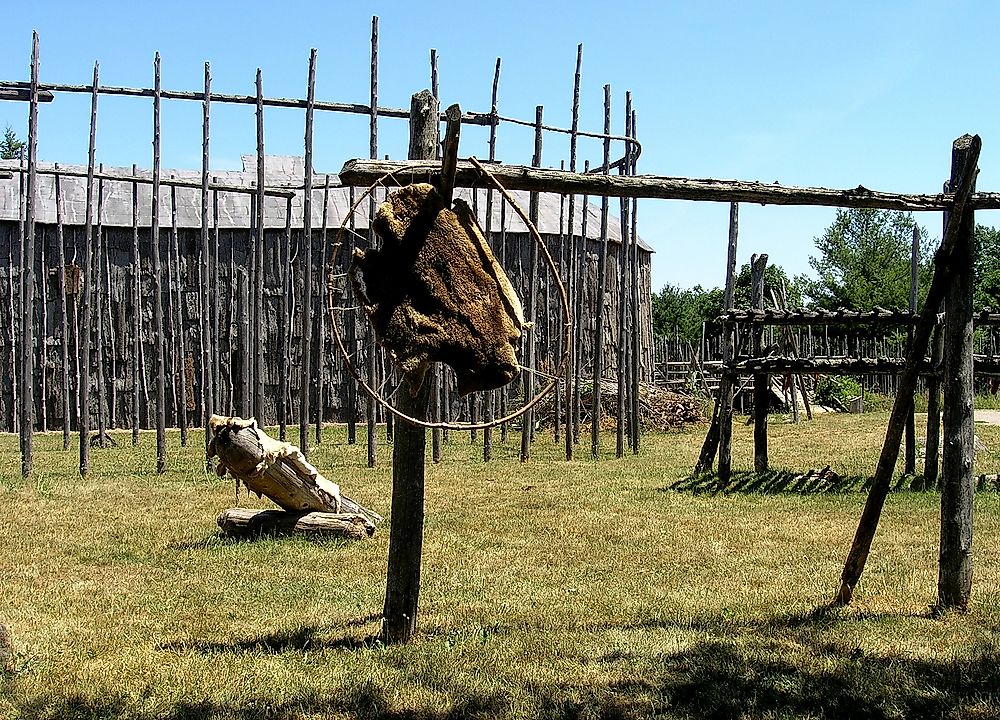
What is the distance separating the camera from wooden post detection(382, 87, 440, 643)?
520cm

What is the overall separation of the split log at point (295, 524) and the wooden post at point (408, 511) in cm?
288

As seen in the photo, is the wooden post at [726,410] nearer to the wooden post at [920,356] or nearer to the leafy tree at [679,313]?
the wooden post at [920,356]

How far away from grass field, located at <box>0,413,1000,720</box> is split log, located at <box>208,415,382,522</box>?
474 millimetres

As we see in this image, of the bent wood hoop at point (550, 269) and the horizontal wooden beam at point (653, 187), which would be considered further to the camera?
the horizontal wooden beam at point (653, 187)

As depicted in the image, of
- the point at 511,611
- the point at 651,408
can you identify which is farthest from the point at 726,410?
the point at 651,408

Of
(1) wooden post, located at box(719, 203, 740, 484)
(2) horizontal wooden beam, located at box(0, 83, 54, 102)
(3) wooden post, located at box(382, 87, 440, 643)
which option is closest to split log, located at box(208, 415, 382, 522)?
(3) wooden post, located at box(382, 87, 440, 643)

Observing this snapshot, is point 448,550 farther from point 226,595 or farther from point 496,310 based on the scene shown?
point 496,310

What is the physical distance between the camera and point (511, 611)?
608 cm

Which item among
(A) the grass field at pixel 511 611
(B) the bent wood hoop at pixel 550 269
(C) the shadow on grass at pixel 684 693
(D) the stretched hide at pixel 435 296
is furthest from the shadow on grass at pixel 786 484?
(D) the stretched hide at pixel 435 296

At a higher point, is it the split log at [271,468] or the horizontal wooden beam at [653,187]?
the horizontal wooden beam at [653,187]

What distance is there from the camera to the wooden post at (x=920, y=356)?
5.64 meters

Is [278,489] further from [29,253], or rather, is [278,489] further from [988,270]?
[988,270]

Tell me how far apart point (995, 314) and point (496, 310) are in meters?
8.04

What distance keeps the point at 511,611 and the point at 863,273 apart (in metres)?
31.9
